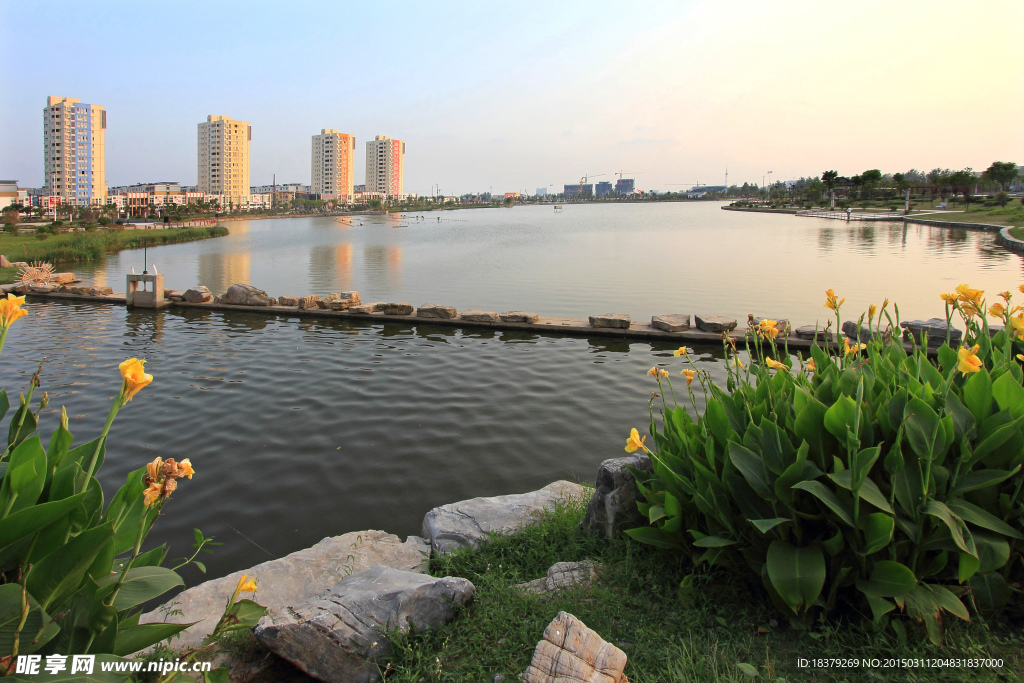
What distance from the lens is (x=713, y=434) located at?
2984 mm

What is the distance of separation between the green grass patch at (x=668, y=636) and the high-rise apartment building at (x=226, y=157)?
14363 cm

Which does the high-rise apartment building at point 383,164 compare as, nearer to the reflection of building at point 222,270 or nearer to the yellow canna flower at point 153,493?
the reflection of building at point 222,270

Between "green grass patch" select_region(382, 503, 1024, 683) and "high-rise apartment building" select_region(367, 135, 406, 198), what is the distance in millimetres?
183543

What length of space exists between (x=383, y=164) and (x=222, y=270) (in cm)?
16457

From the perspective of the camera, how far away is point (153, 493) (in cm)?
146

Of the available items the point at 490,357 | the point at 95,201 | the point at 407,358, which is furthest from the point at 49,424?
the point at 95,201

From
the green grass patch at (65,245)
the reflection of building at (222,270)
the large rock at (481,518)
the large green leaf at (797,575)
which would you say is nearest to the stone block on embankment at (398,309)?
the reflection of building at (222,270)

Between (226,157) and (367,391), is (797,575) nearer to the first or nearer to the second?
(367,391)

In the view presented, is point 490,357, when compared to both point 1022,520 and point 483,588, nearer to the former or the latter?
point 483,588

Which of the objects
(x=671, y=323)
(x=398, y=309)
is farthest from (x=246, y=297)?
(x=671, y=323)

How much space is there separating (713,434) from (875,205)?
86.6m

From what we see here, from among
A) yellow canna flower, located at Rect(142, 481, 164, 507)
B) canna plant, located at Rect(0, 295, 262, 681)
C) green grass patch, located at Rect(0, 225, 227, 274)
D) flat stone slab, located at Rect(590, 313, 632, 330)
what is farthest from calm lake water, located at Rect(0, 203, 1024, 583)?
green grass patch, located at Rect(0, 225, 227, 274)

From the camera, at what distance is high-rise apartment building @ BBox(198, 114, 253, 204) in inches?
5231

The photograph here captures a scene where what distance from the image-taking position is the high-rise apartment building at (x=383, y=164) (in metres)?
178
